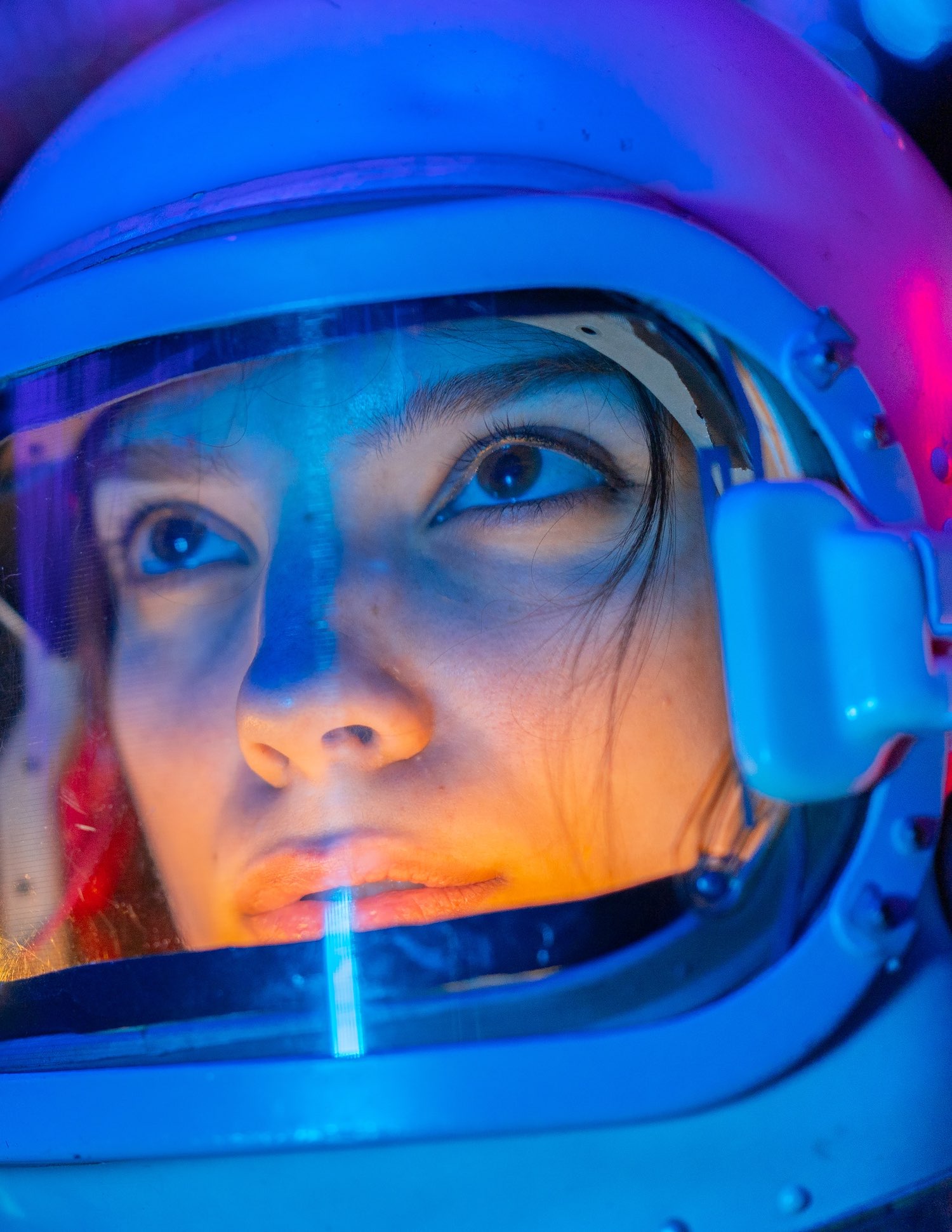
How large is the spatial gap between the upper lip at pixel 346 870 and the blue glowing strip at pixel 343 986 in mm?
30

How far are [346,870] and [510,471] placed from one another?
290 mm

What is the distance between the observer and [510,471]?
75cm

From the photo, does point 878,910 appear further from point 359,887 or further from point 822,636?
point 359,887

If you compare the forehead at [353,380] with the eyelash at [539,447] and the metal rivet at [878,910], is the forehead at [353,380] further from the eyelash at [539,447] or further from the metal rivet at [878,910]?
the metal rivet at [878,910]

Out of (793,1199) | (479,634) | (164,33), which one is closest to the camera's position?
(793,1199)

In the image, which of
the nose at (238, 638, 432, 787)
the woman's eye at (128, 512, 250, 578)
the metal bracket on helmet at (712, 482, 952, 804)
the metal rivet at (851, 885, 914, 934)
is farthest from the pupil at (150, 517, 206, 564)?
the metal rivet at (851, 885, 914, 934)

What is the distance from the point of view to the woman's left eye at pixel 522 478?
73cm

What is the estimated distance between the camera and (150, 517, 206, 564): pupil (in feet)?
2.57

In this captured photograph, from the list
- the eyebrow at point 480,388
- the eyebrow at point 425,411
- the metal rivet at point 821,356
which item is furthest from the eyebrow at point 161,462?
the metal rivet at point 821,356

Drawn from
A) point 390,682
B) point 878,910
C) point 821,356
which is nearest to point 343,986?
point 390,682

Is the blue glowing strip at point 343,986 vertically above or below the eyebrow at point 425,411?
below

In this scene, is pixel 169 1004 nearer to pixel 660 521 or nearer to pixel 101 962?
pixel 101 962

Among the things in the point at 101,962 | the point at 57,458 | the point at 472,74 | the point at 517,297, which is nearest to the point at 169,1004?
the point at 101,962

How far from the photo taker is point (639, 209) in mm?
624
